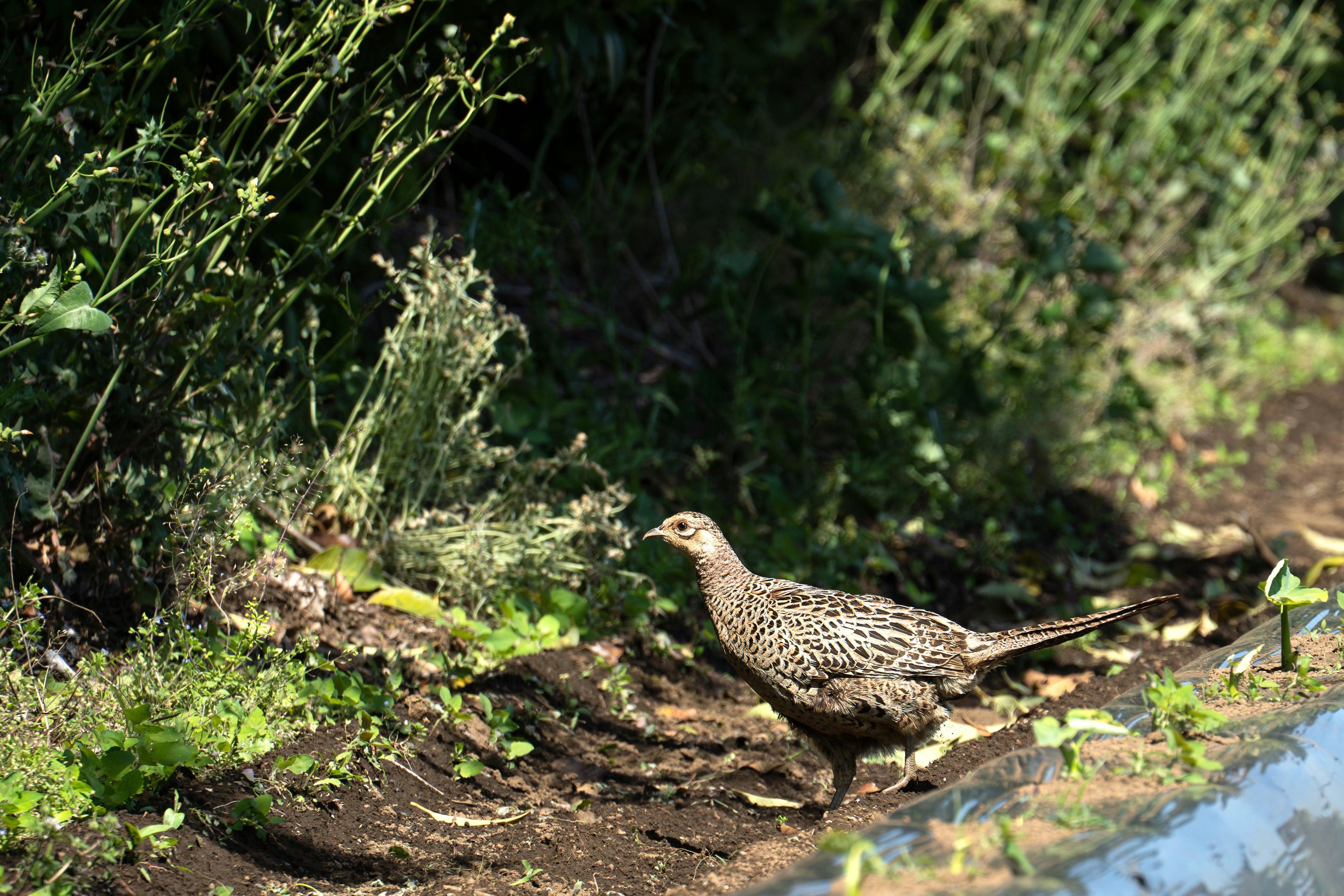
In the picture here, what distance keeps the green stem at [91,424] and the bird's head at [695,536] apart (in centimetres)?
162

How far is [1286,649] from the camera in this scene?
2834mm

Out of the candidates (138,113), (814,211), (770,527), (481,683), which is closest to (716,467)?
(770,527)

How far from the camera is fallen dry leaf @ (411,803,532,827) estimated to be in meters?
2.91

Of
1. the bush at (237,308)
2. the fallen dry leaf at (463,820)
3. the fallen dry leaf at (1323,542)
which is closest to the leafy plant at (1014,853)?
the fallen dry leaf at (463,820)

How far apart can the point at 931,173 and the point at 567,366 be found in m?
3.54

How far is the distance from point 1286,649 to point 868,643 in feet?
3.47

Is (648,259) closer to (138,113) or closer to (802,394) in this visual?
A: (802,394)

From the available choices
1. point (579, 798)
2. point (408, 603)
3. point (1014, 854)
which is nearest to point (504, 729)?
point (579, 798)

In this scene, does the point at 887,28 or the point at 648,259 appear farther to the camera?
the point at 887,28

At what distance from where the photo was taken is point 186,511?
292cm

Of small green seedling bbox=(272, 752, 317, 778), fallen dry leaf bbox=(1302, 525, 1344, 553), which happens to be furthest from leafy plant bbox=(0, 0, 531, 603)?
fallen dry leaf bbox=(1302, 525, 1344, 553)

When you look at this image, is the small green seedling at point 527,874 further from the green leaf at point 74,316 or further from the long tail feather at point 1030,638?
the green leaf at point 74,316

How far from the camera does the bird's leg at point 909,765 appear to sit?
316 cm

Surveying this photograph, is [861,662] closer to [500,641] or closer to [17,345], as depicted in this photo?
[500,641]
